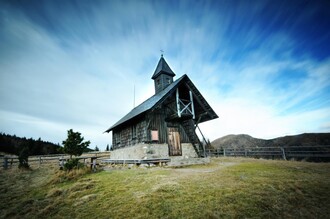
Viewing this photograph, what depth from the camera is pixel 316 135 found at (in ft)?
62.4

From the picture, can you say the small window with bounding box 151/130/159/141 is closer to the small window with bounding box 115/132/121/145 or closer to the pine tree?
the pine tree

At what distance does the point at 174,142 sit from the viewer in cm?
1549

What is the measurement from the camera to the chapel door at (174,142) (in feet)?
49.6

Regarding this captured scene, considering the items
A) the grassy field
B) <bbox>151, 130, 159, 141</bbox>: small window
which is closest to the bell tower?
<bbox>151, 130, 159, 141</bbox>: small window

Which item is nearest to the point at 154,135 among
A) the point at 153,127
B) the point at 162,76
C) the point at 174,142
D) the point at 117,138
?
the point at 153,127

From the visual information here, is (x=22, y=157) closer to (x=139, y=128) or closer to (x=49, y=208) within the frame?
(x=139, y=128)

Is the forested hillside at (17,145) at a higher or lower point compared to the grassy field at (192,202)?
higher

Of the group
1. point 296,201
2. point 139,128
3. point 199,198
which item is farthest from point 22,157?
point 296,201

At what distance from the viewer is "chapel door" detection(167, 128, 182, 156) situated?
15.1 m

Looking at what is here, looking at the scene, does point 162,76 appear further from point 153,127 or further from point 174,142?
point 174,142

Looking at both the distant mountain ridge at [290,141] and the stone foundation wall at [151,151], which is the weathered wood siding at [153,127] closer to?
the stone foundation wall at [151,151]

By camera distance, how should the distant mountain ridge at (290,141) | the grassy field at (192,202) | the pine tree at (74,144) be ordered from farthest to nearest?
the distant mountain ridge at (290,141) → the pine tree at (74,144) → the grassy field at (192,202)

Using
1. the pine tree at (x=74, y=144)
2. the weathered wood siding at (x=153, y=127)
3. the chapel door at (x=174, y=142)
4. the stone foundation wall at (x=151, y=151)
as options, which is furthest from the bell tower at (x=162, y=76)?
the pine tree at (x=74, y=144)

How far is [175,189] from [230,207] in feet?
6.19
